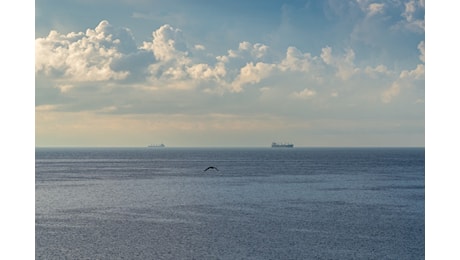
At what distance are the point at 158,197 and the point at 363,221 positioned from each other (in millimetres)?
40675

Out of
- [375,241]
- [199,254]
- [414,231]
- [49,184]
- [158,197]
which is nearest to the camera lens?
[199,254]

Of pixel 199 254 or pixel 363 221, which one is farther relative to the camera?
pixel 363 221
